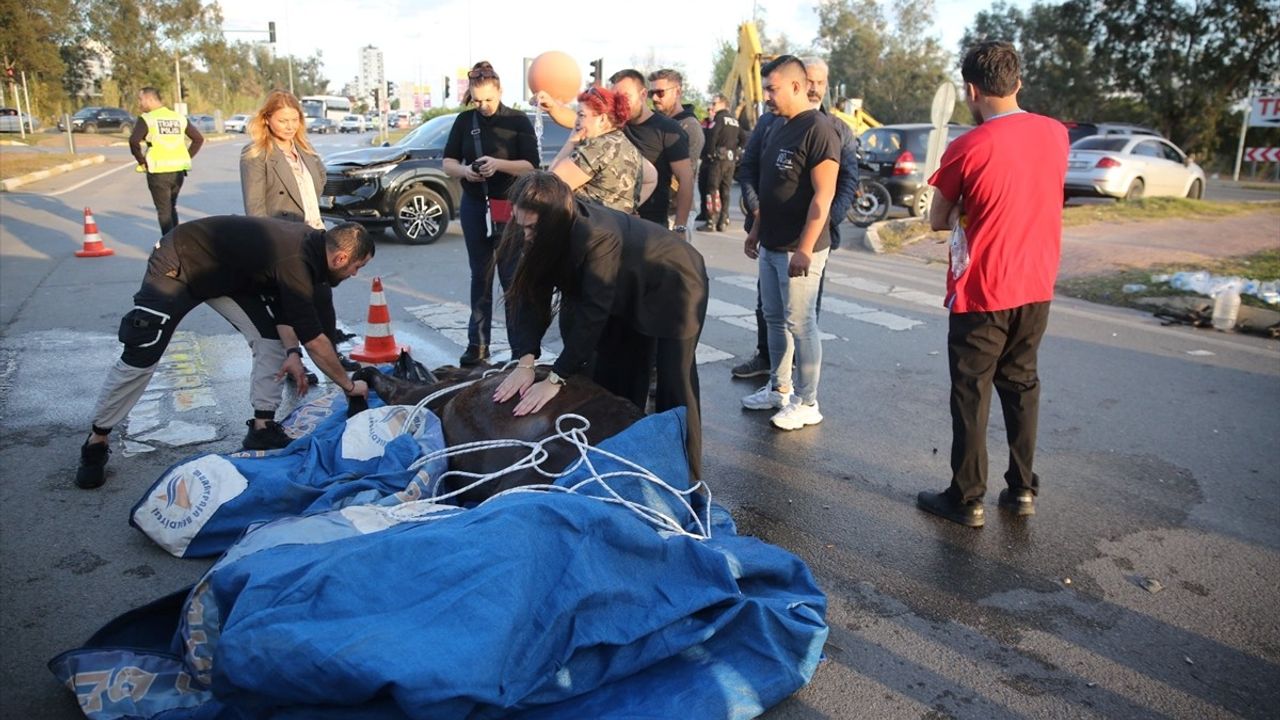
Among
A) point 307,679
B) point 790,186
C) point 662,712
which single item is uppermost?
point 790,186

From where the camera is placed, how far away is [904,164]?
1561 centimetres

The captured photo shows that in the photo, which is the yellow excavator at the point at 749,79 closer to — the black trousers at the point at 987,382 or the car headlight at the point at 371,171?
the car headlight at the point at 371,171

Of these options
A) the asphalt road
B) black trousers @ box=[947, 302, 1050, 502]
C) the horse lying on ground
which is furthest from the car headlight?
black trousers @ box=[947, 302, 1050, 502]

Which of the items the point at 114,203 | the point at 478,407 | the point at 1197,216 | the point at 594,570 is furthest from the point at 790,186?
the point at 114,203

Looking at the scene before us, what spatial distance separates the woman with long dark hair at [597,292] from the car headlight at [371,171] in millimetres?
8165

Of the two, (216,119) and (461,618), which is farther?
(216,119)

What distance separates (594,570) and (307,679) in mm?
841

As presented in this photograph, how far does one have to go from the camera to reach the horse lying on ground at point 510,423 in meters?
3.62

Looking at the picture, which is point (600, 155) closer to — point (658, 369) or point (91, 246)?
point (658, 369)

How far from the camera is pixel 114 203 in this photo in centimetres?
1606

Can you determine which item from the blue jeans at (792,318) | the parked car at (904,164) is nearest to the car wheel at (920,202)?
the parked car at (904,164)

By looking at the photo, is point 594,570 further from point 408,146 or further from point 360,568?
point 408,146

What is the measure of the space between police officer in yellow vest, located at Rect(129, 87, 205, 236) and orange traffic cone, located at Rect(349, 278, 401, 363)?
18.4 ft

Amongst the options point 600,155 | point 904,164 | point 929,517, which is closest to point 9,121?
point 904,164
